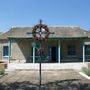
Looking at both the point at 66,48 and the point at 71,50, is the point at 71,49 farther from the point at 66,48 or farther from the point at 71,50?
the point at 66,48

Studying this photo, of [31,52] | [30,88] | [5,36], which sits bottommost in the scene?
[30,88]

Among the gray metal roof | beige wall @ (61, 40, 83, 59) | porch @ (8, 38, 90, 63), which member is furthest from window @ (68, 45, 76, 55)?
the gray metal roof

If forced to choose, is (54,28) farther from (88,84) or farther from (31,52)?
(88,84)

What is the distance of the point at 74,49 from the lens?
114 ft

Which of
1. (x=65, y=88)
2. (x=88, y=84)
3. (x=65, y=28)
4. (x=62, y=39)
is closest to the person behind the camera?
(x=65, y=88)

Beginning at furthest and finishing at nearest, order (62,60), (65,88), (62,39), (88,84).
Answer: (62,60)
(62,39)
(88,84)
(65,88)

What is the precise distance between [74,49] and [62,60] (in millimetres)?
2143

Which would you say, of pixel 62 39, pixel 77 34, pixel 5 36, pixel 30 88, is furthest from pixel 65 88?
pixel 5 36

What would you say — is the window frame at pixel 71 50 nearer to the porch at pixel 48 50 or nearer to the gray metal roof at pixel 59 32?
the porch at pixel 48 50

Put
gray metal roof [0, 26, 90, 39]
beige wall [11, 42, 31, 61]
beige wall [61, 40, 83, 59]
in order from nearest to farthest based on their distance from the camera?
1. gray metal roof [0, 26, 90, 39]
2. beige wall [61, 40, 83, 59]
3. beige wall [11, 42, 31, 61]

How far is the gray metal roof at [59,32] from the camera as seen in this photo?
110 ft

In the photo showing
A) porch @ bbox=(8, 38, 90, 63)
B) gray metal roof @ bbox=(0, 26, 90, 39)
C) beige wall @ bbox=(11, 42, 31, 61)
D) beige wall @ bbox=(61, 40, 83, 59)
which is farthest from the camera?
beige wall @ bbox=(11, 42, 31, 61)

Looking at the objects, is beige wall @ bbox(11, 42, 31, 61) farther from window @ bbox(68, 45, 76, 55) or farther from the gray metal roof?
window @ bbox(68, 45, 76, 55)

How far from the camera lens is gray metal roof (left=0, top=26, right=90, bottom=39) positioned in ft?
110
